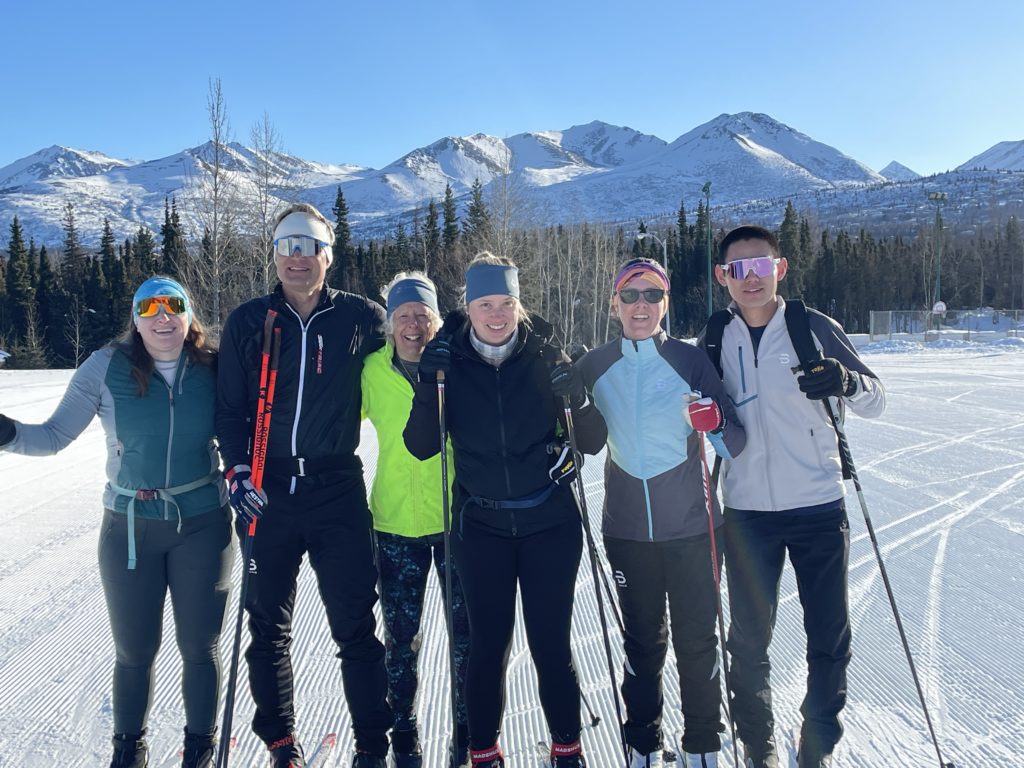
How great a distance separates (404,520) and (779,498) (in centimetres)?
149

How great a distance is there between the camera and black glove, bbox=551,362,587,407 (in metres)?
2.47

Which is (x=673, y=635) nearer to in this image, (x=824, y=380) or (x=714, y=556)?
(x=714, y=556)

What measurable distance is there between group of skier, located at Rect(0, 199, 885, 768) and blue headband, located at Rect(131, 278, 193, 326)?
0.4 inches

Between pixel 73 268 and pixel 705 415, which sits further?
pixel 73 268

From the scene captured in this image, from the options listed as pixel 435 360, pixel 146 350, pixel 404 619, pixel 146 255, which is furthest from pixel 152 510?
pixel 146 255

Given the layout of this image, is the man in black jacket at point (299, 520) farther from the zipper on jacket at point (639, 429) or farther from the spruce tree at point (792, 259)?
the spruce tree at point (792, 259)

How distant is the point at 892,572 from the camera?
4352 mm

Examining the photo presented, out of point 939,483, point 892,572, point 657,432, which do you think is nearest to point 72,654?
point 657,432

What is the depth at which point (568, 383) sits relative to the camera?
247 cm

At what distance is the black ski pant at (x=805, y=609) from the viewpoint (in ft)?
8.25

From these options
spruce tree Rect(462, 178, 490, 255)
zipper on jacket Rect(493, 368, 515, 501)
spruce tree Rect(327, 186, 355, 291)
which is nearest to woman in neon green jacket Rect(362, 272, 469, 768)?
zipper on jacket Rect(493, 368, 515, 501)

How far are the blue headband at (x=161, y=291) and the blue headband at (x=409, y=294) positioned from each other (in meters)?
0.82

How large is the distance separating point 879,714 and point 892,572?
69.6 inches

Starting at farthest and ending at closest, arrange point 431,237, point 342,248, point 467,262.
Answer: point 342,248 < point 431,237 < point 467,262
